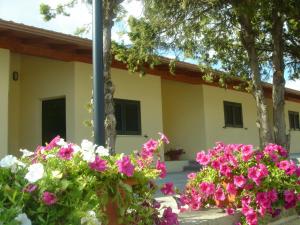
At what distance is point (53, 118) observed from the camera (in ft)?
39.9

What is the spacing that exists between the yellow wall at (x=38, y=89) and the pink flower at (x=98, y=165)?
340 inches

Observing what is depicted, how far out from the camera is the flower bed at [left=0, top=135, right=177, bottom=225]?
2.49 metres

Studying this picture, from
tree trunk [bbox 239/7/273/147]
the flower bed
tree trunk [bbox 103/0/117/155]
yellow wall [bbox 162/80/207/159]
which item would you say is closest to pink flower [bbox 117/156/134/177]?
the flower bed

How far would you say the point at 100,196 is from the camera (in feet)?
10.1

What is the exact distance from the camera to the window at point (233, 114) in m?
17.4

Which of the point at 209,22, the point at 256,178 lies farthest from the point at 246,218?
the point at 209,22

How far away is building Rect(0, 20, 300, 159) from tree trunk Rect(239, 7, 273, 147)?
3.41 metres

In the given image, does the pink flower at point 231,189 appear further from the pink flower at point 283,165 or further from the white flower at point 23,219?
the white flower at point 23,219

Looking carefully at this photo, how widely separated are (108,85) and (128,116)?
252 inches

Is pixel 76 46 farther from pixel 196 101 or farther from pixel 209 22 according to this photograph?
pixel 196 101

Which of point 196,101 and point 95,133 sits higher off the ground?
point 196,101

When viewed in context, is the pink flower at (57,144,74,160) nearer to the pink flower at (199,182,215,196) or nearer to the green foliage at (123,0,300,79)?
the pink flower at (199,182,215,196)

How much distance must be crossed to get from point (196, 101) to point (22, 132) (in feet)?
20.2

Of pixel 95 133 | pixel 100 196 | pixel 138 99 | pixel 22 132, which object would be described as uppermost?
pixel 138 99
